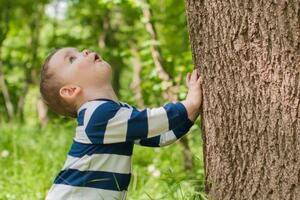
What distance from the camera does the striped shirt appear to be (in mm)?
2537

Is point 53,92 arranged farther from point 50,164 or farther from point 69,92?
point 50,164

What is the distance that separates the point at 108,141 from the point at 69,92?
329mm

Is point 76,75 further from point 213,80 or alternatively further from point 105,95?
point 213,80

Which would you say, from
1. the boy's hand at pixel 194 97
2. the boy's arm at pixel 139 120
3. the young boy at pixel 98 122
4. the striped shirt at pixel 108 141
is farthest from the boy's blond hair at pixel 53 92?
the boy's hand at pixel 194 97

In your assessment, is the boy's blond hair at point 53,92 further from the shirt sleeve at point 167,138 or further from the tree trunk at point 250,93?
the tree trunk at point 250,93

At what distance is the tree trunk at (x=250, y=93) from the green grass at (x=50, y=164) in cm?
82

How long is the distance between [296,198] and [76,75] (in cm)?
109

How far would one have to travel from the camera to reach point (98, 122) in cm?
255

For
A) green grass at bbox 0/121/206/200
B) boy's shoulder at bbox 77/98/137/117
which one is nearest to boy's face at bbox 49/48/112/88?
boy's shoulder at bbox 77/98/137/117

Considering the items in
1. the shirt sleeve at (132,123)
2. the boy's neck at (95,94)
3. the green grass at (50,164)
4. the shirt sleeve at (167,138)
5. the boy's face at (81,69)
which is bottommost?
the green grass at (50,164)

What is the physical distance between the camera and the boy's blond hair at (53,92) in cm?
277

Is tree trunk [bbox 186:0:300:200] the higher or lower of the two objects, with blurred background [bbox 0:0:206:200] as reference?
higher

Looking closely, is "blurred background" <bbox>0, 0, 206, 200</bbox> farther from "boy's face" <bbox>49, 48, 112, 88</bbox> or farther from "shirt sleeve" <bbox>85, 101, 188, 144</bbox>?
"boy's face" <bbox>49, 48, 112, 88</bbox>

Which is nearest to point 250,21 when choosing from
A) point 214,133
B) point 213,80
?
point 213,80
